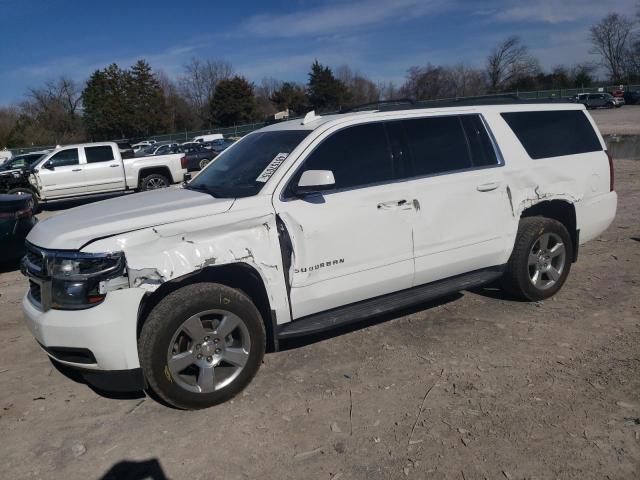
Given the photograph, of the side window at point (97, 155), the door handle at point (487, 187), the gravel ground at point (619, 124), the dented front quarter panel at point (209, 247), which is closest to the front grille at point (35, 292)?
the dented front quarter panel at point (209, 247)

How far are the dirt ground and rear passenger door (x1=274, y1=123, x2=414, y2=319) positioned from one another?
61 centimetres

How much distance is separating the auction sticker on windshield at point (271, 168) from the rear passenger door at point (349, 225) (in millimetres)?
169

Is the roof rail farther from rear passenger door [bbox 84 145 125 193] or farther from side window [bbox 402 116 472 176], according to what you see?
rear passenger door [bbox 84 145 125 193]

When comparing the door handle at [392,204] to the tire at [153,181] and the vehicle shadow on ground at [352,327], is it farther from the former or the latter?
the tire at [153,181]

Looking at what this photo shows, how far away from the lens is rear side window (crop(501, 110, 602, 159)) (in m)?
4.84

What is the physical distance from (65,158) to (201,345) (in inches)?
557

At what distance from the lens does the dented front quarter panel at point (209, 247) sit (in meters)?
3.19

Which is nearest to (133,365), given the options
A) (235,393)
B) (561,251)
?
(235,393)

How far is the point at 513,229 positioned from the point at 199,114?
2987 inches

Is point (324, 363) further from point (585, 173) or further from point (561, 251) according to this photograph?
point (585, 173)

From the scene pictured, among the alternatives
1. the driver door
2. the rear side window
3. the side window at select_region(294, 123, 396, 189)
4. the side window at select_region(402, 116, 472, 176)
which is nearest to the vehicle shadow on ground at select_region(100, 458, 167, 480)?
the side window at select_region(294, 123, 396, 189)

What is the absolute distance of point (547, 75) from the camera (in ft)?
242

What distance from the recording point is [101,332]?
10.3ft

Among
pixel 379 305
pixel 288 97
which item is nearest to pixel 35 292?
pixel 379 305
